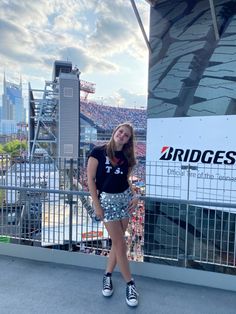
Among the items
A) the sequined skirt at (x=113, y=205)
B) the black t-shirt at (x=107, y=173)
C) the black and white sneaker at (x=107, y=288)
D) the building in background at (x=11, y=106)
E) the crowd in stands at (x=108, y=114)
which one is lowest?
the black and white sneaker at (x=107, y=288)

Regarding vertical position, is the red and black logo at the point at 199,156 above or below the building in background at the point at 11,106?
below

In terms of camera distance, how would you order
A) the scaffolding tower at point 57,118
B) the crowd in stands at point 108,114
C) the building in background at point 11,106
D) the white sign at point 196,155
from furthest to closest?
the building in background at point 11,106, the crowd in stands at point 108,114, the scaffolding tower at point 57,118, the white sign at point 196,155

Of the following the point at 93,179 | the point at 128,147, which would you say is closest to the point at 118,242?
the point at 93,179

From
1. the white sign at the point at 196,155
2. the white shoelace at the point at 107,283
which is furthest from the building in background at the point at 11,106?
the white shoelace at the point at 107,283

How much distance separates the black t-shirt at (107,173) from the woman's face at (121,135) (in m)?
0.08

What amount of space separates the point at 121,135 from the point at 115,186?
14.0 inches

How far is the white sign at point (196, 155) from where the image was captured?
4.62 metres

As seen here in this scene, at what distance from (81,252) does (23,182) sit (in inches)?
38.0

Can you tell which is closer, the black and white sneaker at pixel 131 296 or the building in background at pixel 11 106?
the black and white sneaker at pixel 131 296

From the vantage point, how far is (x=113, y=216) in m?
1.81

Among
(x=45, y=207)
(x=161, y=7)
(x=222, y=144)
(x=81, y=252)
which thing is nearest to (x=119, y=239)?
(x=81, y=252)

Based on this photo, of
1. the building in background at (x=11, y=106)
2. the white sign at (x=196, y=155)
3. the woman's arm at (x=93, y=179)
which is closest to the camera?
the woman's arm at (x=93, y=179)

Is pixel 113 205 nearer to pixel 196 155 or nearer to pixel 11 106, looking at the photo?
pixel 196 155

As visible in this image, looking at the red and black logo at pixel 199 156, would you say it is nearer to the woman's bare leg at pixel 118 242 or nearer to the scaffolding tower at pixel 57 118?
the woman's bare leg at pixel 118 242
